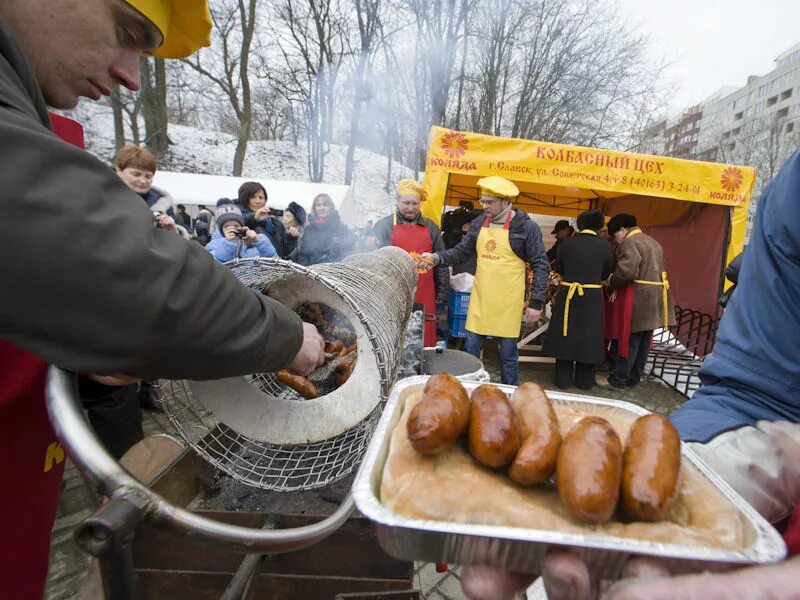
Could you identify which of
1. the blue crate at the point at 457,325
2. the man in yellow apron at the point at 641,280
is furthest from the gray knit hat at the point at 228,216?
the man in yellow apron at the point at 641,280

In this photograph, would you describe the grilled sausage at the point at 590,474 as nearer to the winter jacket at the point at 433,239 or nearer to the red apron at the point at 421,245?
the red apron at the point at 421,245

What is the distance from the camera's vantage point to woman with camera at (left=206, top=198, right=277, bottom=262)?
13.8 ft

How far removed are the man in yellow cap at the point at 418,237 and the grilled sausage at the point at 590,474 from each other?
4.48m

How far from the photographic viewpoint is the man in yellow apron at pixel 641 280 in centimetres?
584

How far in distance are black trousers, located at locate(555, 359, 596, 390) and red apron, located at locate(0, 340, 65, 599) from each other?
5.95 meters

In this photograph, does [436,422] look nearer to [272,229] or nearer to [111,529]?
[111,529]

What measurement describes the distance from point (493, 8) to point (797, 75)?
65.4 metres

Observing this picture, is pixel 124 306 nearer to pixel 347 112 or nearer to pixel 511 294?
pixel 511 294

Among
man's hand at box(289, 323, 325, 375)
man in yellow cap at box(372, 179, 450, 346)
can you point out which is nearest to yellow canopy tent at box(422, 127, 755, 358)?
man in yellow cap at box(372, 179, 450, 346)

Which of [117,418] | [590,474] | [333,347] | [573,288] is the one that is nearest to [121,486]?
[590,474]

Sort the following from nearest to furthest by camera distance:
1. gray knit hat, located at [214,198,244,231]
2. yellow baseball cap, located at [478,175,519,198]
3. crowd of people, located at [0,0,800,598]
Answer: crowd of people, located at [0,0,800,598] < gray knit hat, located at [214,198,244,231] < yellow baseball cap, located at [478,175,519,198]

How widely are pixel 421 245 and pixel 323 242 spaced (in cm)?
169

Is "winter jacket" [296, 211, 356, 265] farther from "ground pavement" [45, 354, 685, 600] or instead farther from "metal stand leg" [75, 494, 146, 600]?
"metal stand leg" [75, 494, 146, 600]

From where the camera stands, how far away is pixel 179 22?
153 centimetres
